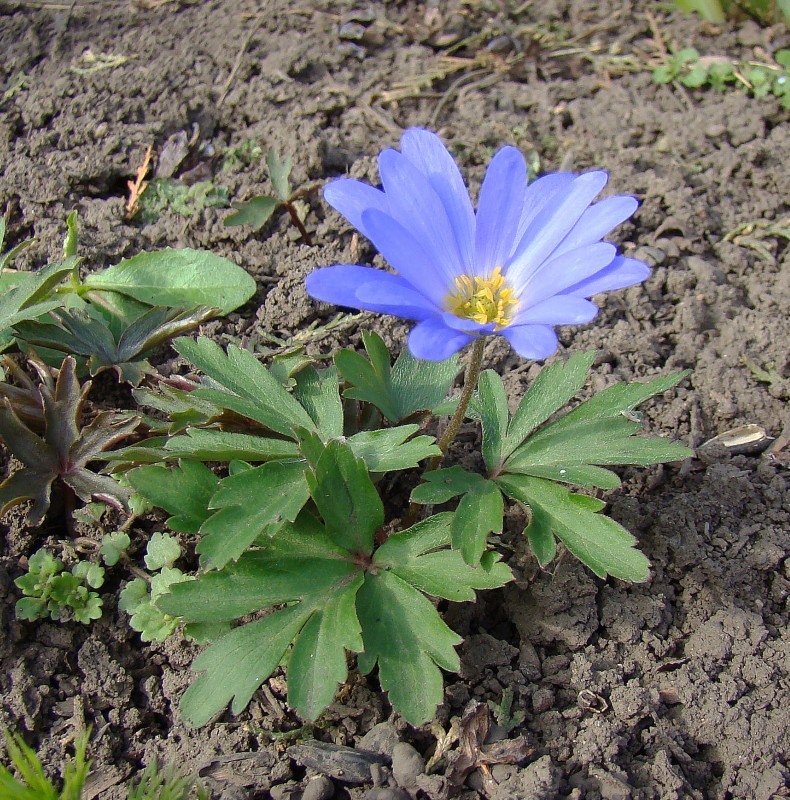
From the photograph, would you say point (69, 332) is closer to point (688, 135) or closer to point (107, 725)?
point (107, 725)

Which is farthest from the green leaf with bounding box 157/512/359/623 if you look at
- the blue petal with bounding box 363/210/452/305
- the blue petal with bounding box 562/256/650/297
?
the blue petal with bounding box 562/256/650/297

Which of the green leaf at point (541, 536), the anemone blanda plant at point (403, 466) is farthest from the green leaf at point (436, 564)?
the green leaf at point (541, 536)

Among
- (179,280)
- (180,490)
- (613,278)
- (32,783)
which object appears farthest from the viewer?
(179,280)

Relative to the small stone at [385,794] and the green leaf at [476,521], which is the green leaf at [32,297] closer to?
the green leaf at [476,521]

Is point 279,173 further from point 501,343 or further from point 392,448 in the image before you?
point 392,448

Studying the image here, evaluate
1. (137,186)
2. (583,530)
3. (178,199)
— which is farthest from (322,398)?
(137,186)

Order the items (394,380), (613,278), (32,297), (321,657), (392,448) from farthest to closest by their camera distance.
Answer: (32,297) → (394,380) → (392,448) → (321,657) → (613,278)
